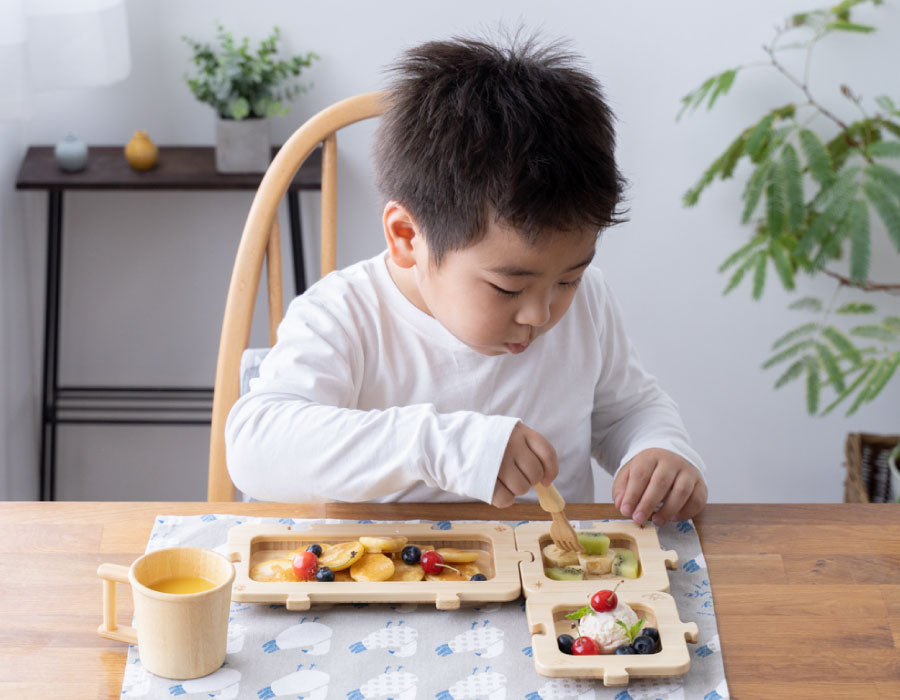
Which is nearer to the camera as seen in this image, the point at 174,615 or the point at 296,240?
the point at 174,615

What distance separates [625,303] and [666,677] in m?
1.51

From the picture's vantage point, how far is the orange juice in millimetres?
791

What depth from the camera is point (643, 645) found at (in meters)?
0.79

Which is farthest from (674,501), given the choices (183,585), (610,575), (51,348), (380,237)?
(51,348)

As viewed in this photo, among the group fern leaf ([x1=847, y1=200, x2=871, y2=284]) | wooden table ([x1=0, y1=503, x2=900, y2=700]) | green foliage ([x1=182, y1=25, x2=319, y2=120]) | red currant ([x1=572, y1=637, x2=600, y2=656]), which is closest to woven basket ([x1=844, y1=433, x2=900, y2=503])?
fern leaf ([x1=847, y1=200, x2=871, y2=284])

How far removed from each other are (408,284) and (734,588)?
48cm

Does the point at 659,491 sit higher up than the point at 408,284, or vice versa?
the point at 408,284

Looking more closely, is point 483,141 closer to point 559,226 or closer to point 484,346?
point 559,226

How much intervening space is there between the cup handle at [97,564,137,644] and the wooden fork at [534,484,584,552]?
0.35 meters

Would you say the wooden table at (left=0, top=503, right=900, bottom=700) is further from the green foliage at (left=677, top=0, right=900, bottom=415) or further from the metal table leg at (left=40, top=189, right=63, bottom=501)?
the metal table leg at (left=40, top=189, right=63, bottom=501)

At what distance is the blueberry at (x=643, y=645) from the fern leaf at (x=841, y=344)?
4.50ft

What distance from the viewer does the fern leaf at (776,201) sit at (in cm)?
200

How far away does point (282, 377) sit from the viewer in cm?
109

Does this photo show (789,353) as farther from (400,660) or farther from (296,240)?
(400,660)
